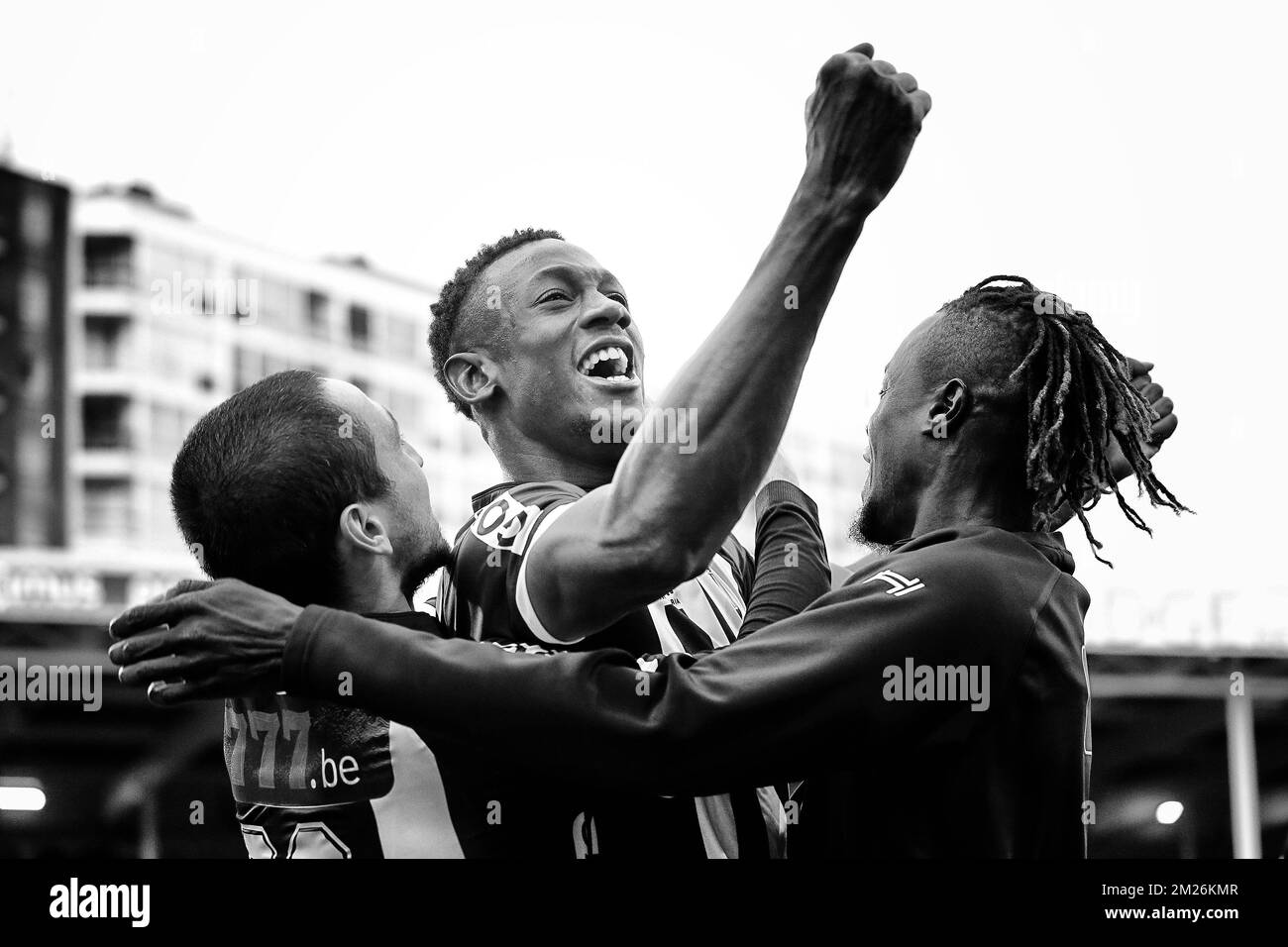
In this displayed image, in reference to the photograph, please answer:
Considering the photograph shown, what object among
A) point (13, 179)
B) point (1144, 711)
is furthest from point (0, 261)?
point (1144, 711)

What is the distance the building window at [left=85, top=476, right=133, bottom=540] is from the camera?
44.6 meters

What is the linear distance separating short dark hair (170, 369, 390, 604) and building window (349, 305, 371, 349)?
1850 inches

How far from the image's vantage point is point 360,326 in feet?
162

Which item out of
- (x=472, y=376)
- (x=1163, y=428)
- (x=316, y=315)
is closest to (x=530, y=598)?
(x=472, y=376)

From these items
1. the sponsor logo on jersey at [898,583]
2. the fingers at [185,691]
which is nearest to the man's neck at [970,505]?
the sponsor logo on jersey at [898,583]

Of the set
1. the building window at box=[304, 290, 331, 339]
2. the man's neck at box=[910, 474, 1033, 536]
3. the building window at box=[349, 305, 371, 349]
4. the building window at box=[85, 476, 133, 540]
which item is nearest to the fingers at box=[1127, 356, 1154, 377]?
the man's neck at box=[910, 474, 1033, 536]

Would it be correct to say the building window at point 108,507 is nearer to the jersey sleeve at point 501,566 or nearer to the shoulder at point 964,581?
the jersey sleeve at point 501,566

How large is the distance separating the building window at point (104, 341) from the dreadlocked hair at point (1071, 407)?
44283 millimetres

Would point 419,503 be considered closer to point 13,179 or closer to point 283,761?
point 283,761

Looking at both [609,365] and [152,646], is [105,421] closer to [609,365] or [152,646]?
[609,365]

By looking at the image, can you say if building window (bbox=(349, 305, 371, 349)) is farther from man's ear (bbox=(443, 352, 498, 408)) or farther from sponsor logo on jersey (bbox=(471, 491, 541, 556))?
sponsor logo on jersey (bbox=(471, 491, 541, 556))

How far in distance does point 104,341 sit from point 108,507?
15.3ft
